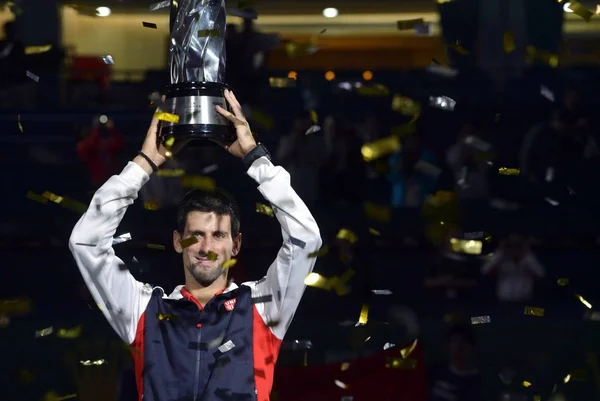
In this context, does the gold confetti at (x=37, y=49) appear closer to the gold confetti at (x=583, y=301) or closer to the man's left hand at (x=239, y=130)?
the gold confetti at (x=583, y=301)

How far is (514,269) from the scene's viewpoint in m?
7.14

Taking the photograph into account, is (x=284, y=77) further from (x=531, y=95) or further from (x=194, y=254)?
(x=194, y=254)

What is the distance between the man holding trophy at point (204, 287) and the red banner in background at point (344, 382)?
1485 mm

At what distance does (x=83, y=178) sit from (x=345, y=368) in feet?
10.4

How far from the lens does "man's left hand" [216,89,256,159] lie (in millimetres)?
3957

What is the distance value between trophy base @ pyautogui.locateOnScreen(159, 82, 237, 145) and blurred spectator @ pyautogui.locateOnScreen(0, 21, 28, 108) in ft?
15.9

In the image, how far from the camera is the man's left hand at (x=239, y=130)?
3957mm

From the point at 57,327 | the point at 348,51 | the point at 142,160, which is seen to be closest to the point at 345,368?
the point at 57,327

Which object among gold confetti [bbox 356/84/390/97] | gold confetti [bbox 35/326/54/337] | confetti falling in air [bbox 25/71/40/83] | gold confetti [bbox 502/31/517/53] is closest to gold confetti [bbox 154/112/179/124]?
gold confetti [bbox 356/84/390/97]

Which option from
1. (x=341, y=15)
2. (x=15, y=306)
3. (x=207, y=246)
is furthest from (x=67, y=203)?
(x=207, y=246)

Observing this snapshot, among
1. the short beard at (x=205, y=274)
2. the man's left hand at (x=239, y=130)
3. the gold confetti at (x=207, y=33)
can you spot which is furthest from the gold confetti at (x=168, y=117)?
the short beard at (x=205, y=274)

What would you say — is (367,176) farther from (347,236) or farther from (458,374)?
(458,374)

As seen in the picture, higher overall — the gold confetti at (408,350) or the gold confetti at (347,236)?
the gold confetti at (408,350)

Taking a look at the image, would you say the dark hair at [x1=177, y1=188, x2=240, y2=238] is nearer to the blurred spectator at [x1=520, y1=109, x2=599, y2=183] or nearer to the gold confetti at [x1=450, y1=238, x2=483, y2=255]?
the gold confetti at [x1=450, y1=238, x2=483, y2=255]
